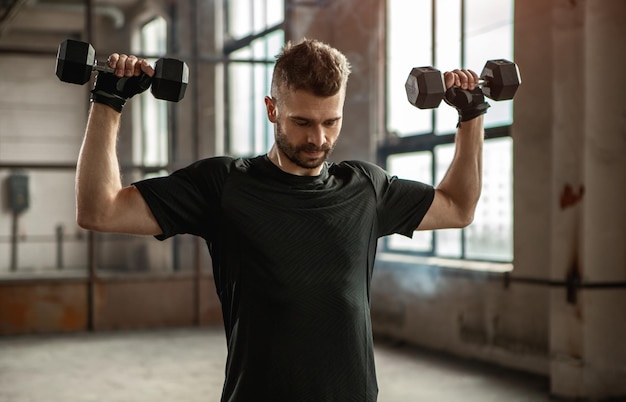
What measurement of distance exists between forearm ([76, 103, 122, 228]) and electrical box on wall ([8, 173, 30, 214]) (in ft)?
32.8

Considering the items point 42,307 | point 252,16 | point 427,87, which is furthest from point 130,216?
point 252,16

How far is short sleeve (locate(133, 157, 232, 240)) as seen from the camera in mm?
1429

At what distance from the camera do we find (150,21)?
9781 millimetres

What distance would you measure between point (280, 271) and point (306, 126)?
269mm

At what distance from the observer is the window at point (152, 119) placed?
9.52m

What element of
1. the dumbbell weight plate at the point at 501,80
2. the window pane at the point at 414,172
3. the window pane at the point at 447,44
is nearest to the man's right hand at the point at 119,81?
the dumbbell weight plate at the point at 501,80

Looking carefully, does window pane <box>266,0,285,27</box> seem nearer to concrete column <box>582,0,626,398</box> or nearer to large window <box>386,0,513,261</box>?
large window <box>386,0,513,261</box>

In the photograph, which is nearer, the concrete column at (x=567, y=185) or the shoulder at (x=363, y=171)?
the shoulder at (x=363, y=171)

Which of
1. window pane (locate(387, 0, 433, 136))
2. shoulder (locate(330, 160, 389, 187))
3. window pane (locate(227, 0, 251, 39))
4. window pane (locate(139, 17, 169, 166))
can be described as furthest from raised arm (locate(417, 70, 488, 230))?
window pane (locate(139, 17, 169, 166))

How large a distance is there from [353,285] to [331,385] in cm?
19

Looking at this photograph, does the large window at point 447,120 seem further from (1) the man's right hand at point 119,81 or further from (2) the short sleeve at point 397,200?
(1) the man's right hand at point 119,81

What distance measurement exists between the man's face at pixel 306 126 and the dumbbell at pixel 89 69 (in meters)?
0.23

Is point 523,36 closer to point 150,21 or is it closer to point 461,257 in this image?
point 461,257

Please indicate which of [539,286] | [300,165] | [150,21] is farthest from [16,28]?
[300,165]
